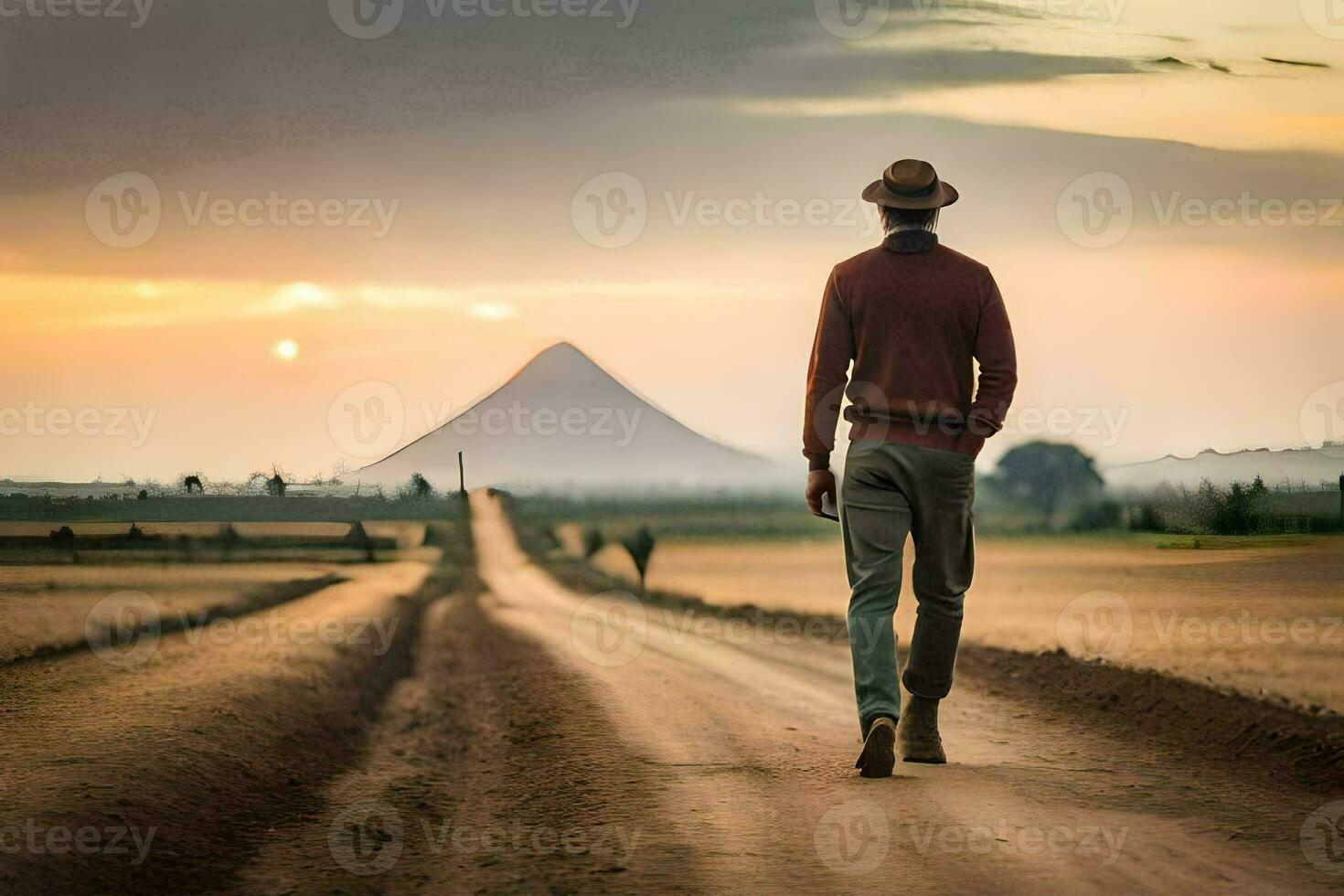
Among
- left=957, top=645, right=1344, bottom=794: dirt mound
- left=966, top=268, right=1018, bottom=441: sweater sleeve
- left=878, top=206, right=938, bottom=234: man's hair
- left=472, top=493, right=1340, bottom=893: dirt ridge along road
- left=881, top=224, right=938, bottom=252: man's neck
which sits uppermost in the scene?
left=878, top=206, right=938, bottom=234: man's hair

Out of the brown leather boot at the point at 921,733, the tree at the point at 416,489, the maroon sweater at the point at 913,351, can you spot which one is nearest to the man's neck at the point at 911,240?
Result: the maroon sweater at the point at 913,351

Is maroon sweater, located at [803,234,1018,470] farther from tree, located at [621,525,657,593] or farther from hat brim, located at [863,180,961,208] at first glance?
tree, located at [621,525,657,593]

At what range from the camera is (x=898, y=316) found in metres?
6.52

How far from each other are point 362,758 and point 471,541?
35.6 m

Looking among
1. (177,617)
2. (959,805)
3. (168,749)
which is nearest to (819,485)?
(959,805)

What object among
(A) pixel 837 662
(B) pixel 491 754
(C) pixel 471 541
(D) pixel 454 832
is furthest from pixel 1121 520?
(C) pixel 471 541

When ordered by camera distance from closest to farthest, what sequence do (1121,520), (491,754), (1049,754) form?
(1049,754)
(491,754)
(1121,520)

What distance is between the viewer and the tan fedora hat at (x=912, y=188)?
6.62m

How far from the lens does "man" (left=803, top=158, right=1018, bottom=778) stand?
6492 millimetres

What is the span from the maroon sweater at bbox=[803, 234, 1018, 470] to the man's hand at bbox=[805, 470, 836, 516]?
0.16 ft

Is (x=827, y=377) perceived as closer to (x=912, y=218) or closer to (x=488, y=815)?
(x=912, y=218)

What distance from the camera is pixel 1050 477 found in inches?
608

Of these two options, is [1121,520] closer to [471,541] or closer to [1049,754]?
[1049,754]

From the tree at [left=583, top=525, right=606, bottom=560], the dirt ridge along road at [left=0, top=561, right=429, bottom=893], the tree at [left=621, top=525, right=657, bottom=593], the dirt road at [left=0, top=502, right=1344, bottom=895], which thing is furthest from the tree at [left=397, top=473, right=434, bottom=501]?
the dirt road at [left=0, top=502, right=1344, bottom=895]
